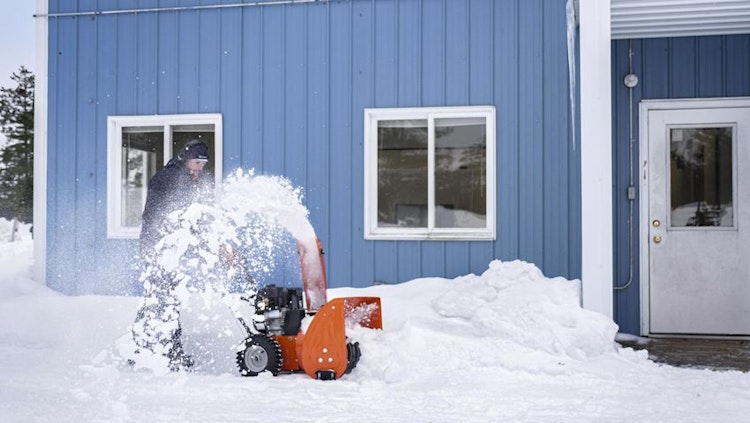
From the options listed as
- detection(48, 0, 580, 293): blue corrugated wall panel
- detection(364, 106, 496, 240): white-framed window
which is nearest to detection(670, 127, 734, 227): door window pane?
detection(48, 0, 580, 293): blue corrugated wall panel

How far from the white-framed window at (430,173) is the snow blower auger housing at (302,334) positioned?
2399mm

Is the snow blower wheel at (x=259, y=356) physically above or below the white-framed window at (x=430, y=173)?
below

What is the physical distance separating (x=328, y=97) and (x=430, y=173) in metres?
1.38

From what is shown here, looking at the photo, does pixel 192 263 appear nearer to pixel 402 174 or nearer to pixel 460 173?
pixel 402 174

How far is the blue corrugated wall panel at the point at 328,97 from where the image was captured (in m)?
7.98

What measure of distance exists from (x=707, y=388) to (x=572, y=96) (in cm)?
325

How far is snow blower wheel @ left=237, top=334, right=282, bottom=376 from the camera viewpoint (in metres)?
5.61

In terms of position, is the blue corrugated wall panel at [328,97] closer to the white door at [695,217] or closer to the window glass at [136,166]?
the window glass at [136,166]

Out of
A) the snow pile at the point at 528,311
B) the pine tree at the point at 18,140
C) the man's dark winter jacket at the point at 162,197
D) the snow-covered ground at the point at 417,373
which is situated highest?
the pine tree at the point at 18,140

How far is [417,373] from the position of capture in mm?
5719

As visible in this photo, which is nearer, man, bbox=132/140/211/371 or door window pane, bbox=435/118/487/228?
man, bbox=132/140/211/371

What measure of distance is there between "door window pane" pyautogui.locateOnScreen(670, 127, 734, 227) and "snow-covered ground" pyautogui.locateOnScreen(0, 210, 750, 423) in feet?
5.45

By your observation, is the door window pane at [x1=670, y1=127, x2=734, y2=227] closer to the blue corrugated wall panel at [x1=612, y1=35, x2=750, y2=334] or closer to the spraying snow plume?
the blue corrugated wall panel at [x1=612, y1=35, x2=750, y2=334]

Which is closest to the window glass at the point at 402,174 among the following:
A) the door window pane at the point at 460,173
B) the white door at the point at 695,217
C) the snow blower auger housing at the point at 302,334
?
the door window pane at the point at 460,173
